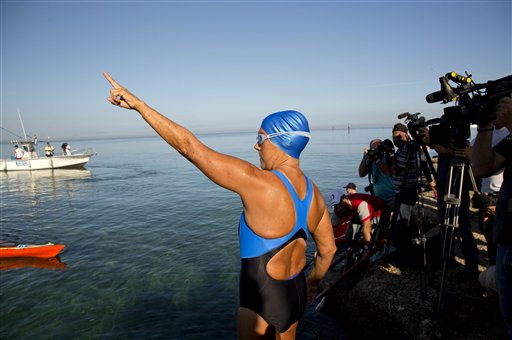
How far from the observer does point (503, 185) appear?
252cm

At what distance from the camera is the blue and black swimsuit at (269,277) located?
83.3 inches

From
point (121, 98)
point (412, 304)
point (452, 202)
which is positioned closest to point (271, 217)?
point (121, 98)

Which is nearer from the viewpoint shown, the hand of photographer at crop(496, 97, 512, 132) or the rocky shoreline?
the hand of photographer at crop(496, 97, 512, 132)

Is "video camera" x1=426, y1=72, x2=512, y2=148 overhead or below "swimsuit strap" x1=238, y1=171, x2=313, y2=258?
overhead

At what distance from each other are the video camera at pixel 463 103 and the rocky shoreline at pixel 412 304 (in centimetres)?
222

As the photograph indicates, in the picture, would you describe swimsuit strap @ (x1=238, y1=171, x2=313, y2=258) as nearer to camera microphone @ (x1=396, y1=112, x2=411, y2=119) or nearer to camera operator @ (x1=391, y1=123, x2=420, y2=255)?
camera microphone @ (x1=396, y1=112, x2=411, y2=119)

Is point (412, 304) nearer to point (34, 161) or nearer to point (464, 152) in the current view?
point (464, 152)

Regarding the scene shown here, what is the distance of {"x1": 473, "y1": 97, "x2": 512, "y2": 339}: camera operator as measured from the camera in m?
2.36

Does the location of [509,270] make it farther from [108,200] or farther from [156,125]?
[108,200]

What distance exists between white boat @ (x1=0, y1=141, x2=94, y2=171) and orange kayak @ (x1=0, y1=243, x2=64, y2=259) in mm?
32210

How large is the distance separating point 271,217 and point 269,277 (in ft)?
1.77

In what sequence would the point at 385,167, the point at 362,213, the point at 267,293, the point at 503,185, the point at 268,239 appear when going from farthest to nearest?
1. the point at 385,167
2. the point at 362,213
3. the point at 503,185
4. the point at 267,293
5. the point at 268,239

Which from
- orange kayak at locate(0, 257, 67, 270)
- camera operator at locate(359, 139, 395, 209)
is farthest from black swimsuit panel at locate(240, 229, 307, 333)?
orange kayak at locate(0, 257, 67, 270)

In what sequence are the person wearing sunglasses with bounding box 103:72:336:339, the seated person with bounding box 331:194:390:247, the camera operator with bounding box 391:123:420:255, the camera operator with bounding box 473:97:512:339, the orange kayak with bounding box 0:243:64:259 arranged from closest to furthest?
the person wearing sunglasses with bounding box 103:72:336:339 → the camera operator with bounding box 473:97:512:339 → the camera operator with bounding box 391:123:420:255 → the seated person with bounding box 331:194:390:247 → the orange kayak with bounding box 0:243:64:259
